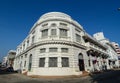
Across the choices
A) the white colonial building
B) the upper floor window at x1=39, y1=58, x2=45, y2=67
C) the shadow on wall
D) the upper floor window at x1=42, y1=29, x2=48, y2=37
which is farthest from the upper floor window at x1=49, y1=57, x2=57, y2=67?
the shadow on wall

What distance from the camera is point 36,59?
77.9 feet

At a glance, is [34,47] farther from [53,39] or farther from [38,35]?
[53,39]

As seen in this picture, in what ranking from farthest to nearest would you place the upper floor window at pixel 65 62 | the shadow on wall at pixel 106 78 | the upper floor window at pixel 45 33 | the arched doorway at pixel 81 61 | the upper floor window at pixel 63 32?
the arched doorway at pixel 81 61
the upper floor window at pixel 45 33
the upper floor window at pixel 63 32
the upper floor window at pixel 65 62
the shadow on wall at pixel 106 78

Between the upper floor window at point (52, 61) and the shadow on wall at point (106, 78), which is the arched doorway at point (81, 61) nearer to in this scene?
the shadow on wall at point (106, 78)

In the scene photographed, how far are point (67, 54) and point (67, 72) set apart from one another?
3.61m

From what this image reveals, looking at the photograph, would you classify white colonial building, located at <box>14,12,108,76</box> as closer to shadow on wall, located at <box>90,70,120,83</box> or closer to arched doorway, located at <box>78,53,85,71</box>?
arched doorway, located at <box>78,53,85,71</box>

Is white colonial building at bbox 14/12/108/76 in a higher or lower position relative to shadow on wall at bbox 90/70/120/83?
higher

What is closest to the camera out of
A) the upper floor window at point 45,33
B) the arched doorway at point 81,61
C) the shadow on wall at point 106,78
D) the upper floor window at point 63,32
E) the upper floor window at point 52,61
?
the shadow on wall at point 106,78

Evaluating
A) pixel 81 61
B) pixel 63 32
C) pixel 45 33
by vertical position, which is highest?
pixel 63 32

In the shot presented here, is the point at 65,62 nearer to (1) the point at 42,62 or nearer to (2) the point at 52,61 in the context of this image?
(2) the point at 52,61

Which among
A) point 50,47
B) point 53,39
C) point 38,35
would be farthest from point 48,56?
point 38,35

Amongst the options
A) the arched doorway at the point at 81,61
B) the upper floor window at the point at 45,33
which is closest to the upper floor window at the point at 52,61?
the upper floor window at the point at 45,33

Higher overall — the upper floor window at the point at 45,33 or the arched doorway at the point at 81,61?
the upper floor window at the point at 45,33

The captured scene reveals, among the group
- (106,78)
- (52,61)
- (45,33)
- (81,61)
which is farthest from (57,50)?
(106,78)
